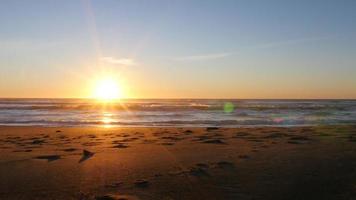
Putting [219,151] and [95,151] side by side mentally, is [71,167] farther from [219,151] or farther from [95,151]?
[219,151]

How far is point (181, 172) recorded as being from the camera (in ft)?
23.5

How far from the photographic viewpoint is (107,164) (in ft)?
26.0

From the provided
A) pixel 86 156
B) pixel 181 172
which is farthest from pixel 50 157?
pixel 181 172

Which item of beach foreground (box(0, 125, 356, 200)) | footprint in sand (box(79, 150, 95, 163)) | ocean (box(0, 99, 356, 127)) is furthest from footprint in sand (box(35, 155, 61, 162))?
ocean (box(0, 99, 356, 127))

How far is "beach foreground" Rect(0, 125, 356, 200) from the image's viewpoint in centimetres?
571

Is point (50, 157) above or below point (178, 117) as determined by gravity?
above

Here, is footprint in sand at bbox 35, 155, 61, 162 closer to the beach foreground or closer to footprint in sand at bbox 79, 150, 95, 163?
the beach foreground

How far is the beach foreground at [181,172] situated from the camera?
18.7 ft

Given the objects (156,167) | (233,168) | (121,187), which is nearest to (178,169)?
(156,167)

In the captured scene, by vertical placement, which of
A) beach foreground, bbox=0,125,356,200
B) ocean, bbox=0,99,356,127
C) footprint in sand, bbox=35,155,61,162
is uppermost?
footprint in sand, bbox=35,155,61,162

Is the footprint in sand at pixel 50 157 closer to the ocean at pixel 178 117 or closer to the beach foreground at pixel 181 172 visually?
the beach foreground at pixel 181 172

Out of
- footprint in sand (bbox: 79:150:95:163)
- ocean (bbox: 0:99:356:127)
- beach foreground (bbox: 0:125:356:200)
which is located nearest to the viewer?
beach foreground (bbox: 0:125:356:200)

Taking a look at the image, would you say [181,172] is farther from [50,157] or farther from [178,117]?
[178,117]

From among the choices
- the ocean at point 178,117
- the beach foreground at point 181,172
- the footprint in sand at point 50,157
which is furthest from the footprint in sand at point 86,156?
the ocean at point 178,117
